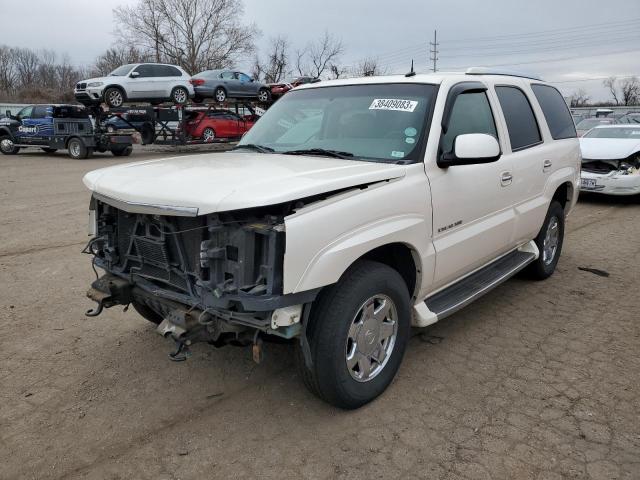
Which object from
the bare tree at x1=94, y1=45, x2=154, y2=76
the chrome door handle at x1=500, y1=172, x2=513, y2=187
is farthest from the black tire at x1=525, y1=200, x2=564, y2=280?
the bare tree at x1=94, y1=45, x2=154, y2=76

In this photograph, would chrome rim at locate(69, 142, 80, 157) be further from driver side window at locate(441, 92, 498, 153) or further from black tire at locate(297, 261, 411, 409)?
black tire at locate(297, 261, 411, 409)

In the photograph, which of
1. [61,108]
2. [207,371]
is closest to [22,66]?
[61,108]

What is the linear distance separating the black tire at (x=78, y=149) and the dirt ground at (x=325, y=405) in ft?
50.1

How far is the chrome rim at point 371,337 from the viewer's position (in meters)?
3.00

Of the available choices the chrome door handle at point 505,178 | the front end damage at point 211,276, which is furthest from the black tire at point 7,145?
the chrome door handle at point 505,178

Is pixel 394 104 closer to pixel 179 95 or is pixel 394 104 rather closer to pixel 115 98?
pixel 115 98

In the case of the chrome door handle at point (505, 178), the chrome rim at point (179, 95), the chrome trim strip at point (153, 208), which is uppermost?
the chrome rim at point (179, 95)

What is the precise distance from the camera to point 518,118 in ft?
15.2

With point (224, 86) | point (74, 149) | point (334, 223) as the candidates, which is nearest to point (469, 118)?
point (334, 223)

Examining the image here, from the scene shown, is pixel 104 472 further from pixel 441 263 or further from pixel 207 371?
pixel 441 263

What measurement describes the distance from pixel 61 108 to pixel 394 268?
1960 centimetres

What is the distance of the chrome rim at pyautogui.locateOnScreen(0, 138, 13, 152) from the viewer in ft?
67.4

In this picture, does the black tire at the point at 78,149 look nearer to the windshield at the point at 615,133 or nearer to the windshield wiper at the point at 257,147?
the windshield at the point at 615,133

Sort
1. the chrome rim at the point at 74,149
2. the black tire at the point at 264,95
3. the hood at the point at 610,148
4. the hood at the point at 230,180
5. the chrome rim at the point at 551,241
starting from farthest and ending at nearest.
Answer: the black tire at the point at 264,95 → the chrome rim at the point at 74,149 → the hood at the point at 610,148 → the chrome rim at the point at 551,241 → the hood at the point at 230,180
